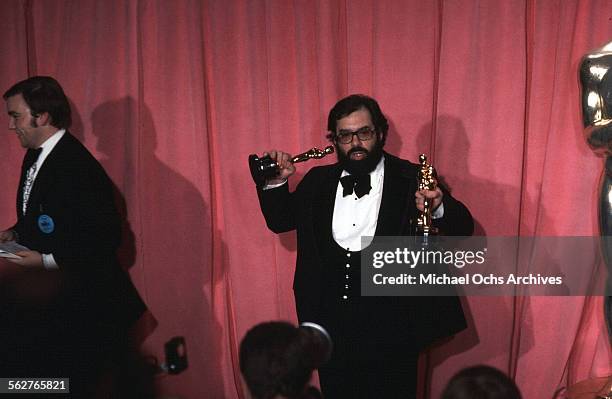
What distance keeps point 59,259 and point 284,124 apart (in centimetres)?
126

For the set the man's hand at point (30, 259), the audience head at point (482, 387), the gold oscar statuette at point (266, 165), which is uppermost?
the gold oscar statuette at point (266, 165)

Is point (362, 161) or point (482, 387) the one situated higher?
point (362, 161)

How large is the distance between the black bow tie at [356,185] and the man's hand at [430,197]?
11.0 inches

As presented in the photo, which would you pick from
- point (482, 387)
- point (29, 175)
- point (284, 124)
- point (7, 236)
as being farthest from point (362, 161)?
point (7, 236)

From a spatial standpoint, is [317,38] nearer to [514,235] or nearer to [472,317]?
[514,235]

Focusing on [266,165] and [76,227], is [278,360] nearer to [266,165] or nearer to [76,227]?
[266,165]

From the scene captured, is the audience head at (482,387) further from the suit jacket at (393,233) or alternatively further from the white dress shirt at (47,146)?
the white dress shirt at (47,146)

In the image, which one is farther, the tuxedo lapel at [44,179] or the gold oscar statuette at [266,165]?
the tuxedo lapel at [44,179]

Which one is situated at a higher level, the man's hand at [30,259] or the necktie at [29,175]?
the necktie at [29,175]

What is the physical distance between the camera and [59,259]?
9.43 feet

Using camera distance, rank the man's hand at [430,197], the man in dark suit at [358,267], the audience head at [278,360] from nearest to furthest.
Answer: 1. the audience head at [278,360]
2. the man's hand at [430,197]
3. the man in dark suit at [358,267]

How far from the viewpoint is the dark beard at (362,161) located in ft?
9.12

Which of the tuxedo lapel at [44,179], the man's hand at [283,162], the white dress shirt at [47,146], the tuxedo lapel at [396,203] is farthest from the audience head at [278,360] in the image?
the white dress shirt at [47,146]

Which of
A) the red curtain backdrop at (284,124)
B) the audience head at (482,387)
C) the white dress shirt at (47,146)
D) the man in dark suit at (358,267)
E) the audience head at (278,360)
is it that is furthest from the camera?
the red curtain backdrop at (284,124)
